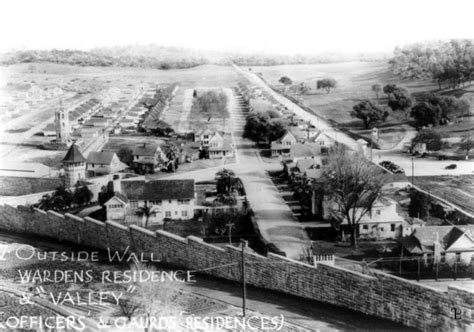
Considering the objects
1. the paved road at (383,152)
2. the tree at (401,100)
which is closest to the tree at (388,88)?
the tree at (401,100)

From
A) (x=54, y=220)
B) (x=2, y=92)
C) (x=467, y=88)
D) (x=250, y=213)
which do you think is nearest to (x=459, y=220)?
(x=467, y=88)

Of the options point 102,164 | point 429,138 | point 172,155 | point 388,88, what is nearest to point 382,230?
point 429,138

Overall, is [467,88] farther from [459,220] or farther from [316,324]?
[316,324]

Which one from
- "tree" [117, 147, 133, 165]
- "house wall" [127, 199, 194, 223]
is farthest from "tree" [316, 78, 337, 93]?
"tree" [117, 147, 133, 165]

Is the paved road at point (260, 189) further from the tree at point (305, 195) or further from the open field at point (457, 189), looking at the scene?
the open field at point (457, 189)

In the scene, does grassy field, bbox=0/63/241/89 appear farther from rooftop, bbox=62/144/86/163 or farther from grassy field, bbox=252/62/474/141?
rooftop, bbox=62/144/86/163

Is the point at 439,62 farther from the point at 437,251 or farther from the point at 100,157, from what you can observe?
the point at 100,157
